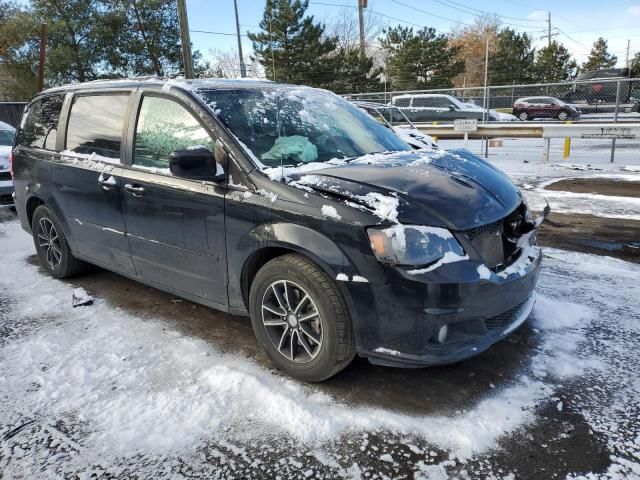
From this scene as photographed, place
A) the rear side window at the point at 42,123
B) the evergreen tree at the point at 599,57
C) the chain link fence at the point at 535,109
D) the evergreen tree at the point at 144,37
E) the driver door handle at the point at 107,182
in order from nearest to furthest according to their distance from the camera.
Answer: the driver door handle at the point at 107,182 → the rear side window at the point at 42,123 → the chain link fence at the point at 535,109 → the evergreen tree at the point at 144,37 → the evergreen tree at the point at 599,57

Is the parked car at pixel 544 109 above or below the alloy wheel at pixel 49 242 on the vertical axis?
above

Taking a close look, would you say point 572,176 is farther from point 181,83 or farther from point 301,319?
point 301,319

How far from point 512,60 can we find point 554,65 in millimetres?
4704

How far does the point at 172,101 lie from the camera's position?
3.39 meters

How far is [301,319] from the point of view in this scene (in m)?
2.76

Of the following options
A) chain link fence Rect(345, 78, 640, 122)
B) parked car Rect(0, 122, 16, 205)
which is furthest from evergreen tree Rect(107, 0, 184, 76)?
parked car Rect(0, 122, 16, 205)

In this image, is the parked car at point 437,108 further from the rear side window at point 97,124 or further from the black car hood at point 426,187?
the black car hood at point 426,187

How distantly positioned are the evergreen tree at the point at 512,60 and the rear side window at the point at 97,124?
2114 inches

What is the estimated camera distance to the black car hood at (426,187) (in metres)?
2.57

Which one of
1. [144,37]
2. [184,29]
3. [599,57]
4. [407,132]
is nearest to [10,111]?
[184,29]

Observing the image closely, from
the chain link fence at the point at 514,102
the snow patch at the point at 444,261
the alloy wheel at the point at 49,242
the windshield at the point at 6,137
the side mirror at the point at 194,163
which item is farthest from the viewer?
the chain link fence at the point at 514,102

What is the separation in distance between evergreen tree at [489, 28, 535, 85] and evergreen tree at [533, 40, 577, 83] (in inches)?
35.1

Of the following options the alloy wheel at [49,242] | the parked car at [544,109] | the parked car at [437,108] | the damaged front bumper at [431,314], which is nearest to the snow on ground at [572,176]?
the damaged front bumper at [431,314]

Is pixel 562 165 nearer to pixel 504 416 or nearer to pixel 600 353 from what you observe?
pixel 600 353
